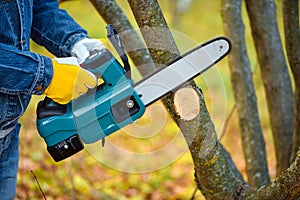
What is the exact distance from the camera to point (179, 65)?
126 cm

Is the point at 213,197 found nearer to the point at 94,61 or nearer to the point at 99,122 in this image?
the point at 99,122

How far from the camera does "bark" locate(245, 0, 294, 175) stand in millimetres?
1916

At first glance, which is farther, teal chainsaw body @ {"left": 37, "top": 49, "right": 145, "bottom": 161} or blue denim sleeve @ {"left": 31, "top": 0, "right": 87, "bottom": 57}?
blue denim sleeve @ {"left": 31, "top": 0, "right": 87, "bottom": 57}

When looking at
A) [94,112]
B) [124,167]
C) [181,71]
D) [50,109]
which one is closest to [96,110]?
[94,112]

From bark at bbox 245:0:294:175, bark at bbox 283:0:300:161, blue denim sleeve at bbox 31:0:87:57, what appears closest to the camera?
blue denim sleeve at bbox 31:0:87:57

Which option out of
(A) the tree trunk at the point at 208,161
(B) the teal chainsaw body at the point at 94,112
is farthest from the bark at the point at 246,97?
(B) the teal chainsaw body at the point at 94,112

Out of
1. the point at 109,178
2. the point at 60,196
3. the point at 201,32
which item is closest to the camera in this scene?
the point at 60,196

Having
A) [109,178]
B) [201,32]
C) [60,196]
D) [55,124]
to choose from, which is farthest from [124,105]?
[201,32]

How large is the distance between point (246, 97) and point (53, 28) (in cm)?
86

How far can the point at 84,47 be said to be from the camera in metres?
1.43

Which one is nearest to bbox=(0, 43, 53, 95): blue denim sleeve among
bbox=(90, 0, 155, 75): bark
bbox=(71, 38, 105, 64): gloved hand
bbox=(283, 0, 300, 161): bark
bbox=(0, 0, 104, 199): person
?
bbox=(0, 0, 104, 199): person

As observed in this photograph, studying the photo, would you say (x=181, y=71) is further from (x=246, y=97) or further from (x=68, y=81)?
(x=246, y=97)

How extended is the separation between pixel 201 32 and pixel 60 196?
191 inches

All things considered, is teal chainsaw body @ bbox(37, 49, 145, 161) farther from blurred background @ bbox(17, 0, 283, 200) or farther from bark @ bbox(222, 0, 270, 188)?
bark @ bbox(222, 0, 270, 188)
